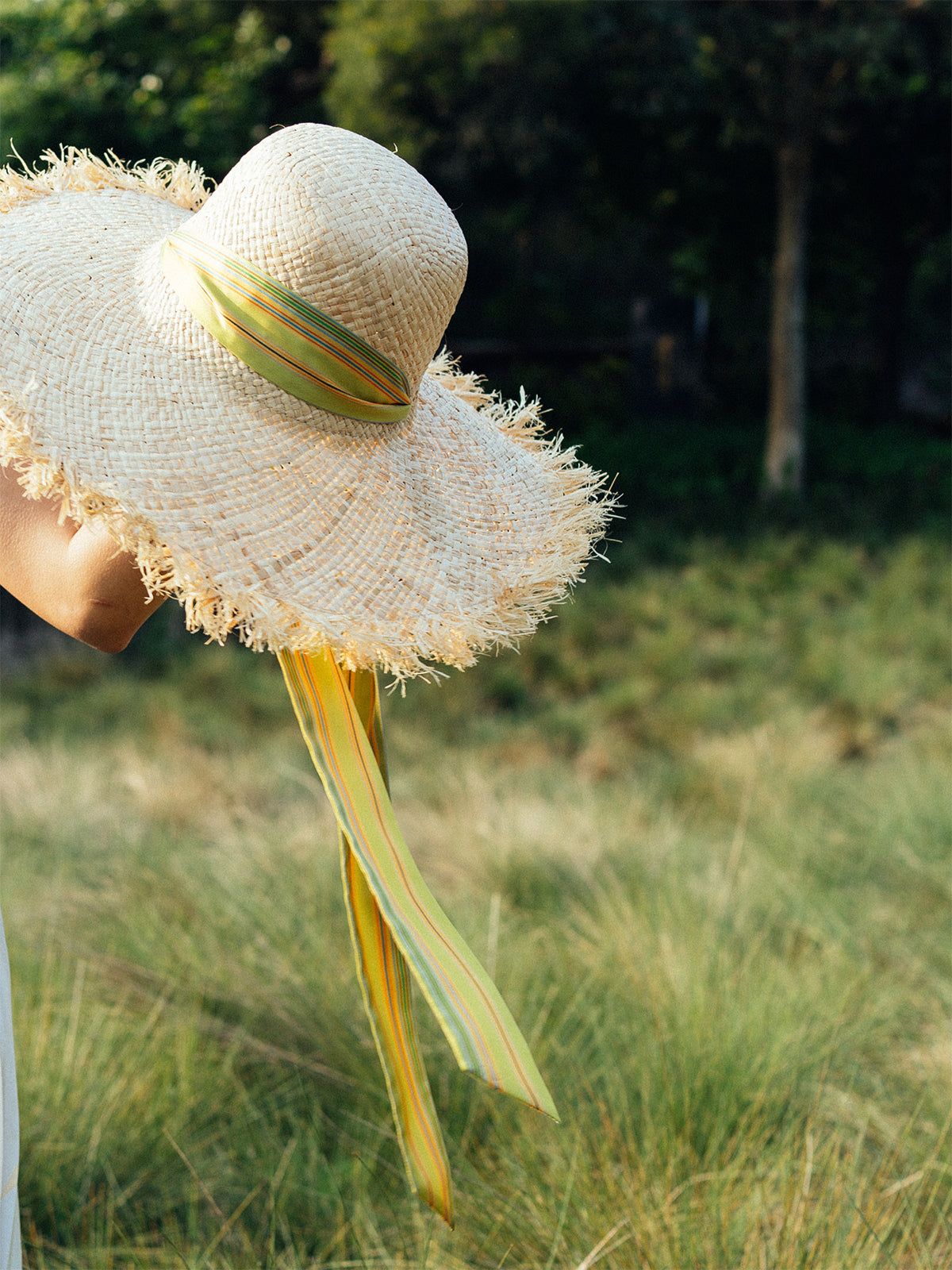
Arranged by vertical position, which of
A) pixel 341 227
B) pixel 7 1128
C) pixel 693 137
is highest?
pixel 693 137

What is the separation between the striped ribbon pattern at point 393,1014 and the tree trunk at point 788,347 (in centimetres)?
767

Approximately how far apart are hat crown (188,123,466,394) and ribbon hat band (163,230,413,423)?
0.02m

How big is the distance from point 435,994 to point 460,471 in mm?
562

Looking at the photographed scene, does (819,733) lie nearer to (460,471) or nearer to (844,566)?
(844,566)

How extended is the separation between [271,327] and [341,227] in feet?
0.38

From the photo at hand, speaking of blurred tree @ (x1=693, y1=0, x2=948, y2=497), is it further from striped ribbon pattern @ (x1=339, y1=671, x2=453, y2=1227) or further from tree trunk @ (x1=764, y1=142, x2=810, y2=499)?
striped ribbon pattern @ (x1=339, y1=671, x2=453, y2=1227)

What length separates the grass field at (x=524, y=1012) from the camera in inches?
65.5

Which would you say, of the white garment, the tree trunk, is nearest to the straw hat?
the white garment

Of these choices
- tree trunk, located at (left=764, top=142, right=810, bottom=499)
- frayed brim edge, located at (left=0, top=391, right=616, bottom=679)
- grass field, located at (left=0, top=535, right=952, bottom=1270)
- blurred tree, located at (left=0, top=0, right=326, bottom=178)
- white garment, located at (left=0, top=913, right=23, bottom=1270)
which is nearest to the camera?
frayed brim edge, located at (left=0, top=391, right=616, bottom=679)

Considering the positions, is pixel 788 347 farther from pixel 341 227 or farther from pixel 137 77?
pixel 341 227

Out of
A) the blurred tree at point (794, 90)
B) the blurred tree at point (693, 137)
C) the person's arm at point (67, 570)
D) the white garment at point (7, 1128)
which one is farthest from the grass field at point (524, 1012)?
the blurred tree at point (693, 137)

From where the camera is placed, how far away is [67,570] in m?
0.98

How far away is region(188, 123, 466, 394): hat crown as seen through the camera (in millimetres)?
998

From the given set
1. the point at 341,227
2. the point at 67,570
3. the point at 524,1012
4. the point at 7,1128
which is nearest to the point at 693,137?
the point at 524,1012
